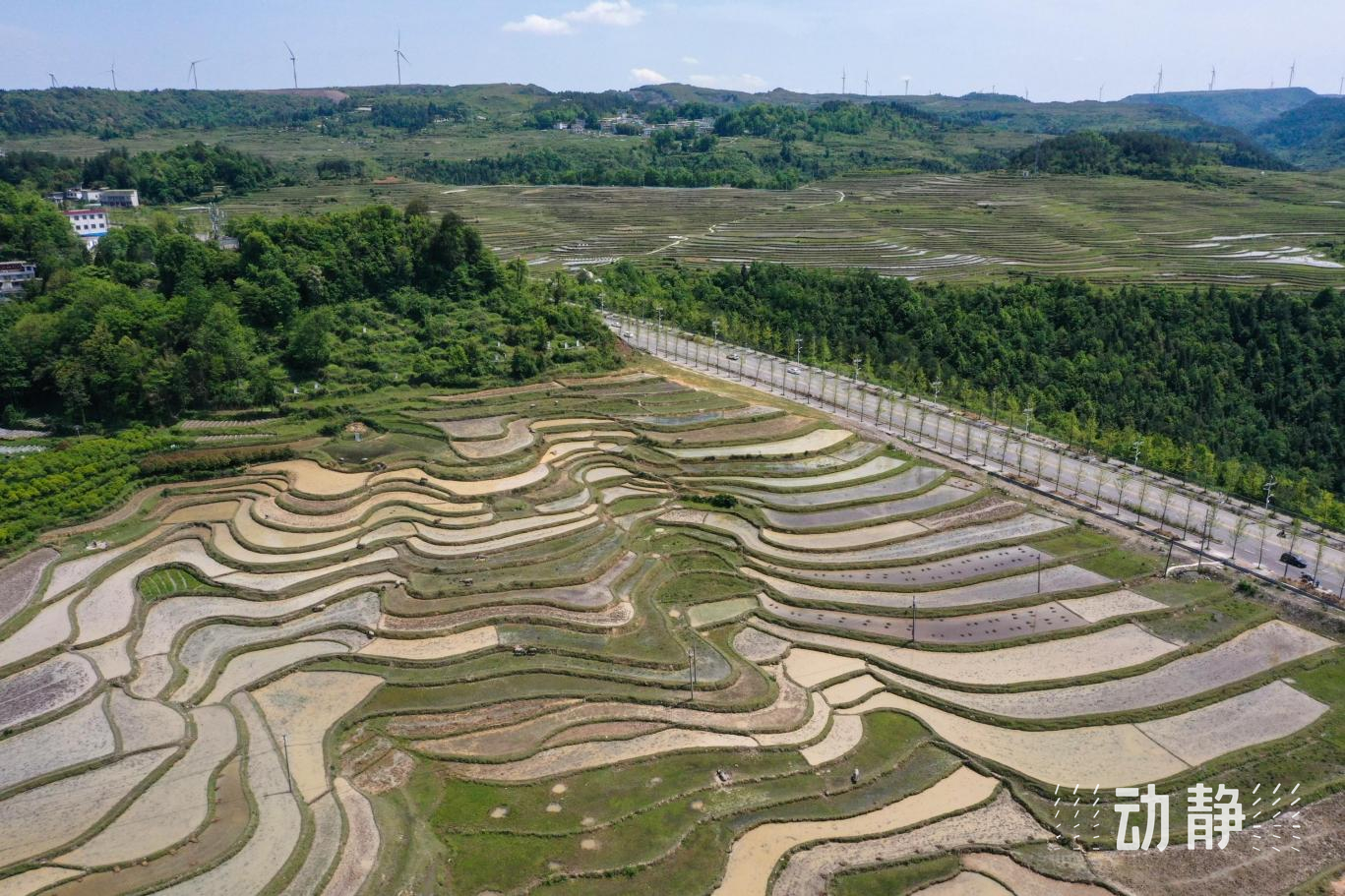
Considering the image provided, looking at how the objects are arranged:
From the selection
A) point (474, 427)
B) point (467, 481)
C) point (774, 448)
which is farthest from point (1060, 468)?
point (474, 427)

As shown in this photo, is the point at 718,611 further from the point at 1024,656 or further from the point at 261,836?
the point at 261,836

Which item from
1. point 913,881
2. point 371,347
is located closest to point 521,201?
point 371,347

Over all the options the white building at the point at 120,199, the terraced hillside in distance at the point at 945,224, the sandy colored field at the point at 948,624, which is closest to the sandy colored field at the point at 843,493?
the sandy colored field at the point at 948,624

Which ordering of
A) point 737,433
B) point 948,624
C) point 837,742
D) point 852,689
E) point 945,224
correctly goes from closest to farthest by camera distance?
1. point 837,742
2. point 852,689
3. point 948,624
4. point 737,433
5. point 945,224

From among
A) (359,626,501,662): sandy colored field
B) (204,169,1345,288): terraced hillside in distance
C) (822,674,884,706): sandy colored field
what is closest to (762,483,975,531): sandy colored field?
(822,674,884,706): sandy colored field

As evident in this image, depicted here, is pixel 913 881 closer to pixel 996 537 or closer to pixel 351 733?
pixel 351 733

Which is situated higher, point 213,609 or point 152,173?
point 152,173
